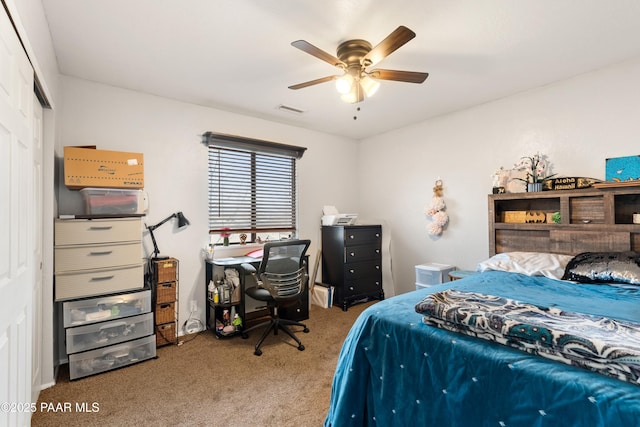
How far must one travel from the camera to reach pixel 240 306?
3.11m

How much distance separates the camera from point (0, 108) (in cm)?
102

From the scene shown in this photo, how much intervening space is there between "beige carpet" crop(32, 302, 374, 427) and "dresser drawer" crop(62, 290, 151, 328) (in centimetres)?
42

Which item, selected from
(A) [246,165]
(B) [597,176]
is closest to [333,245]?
(A) [246,165]

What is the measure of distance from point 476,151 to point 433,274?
151 cm

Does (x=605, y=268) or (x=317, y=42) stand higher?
(x=317, y=42)

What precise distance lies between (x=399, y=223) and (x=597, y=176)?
2157 mm

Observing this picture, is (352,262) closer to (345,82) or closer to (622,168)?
(345,82)

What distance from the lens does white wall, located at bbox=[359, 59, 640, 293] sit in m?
2.58

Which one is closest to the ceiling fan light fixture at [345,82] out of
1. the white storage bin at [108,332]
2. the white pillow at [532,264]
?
the white pillow at [532,264]

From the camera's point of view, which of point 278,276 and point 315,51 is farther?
point 278,276

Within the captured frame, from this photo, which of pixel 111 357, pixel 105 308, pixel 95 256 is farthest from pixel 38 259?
pixel 111 357

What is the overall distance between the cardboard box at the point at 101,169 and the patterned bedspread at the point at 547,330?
98.4 inches

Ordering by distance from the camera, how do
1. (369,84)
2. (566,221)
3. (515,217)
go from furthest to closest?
(515,217)
(566,221)
(369,84)

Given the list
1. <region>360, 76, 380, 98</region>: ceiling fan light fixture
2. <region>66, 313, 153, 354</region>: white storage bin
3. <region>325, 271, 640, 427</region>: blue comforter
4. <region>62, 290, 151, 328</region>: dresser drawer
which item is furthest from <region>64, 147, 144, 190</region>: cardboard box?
<region>325, 271, 640, 427</region>: blue comforter
